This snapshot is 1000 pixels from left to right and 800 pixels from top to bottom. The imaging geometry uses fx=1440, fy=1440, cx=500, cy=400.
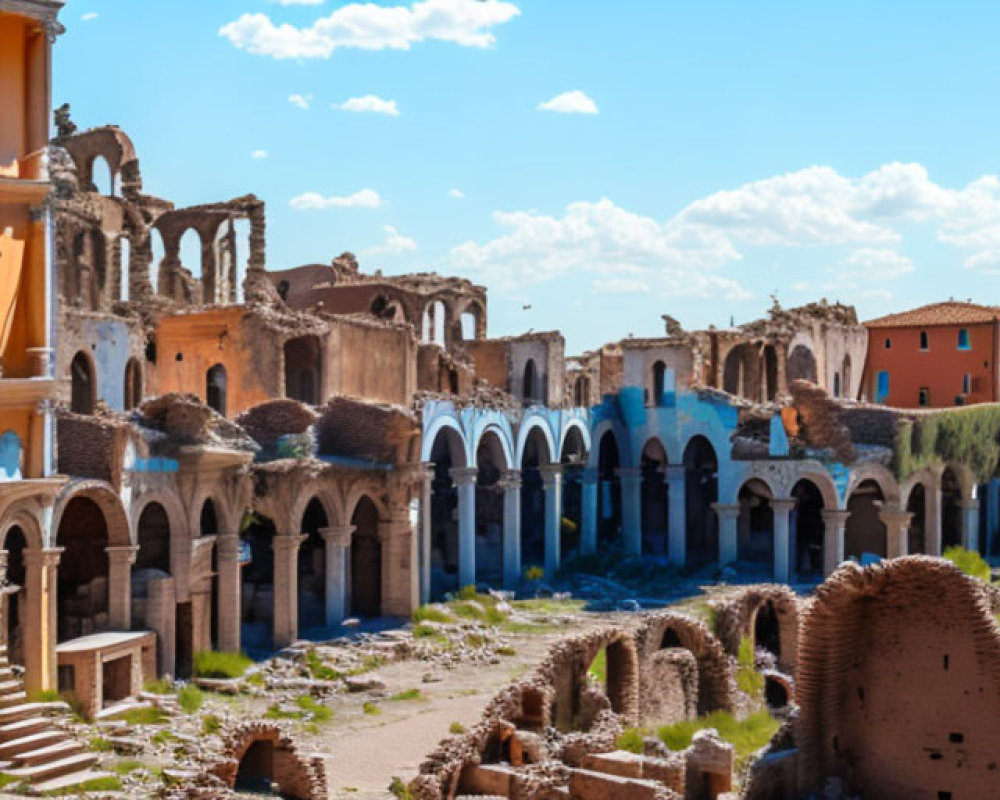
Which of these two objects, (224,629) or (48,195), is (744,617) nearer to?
(224,629)

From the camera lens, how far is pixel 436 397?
3625 centimetres

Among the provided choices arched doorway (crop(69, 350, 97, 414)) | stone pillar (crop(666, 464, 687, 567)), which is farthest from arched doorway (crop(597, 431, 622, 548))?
arched doorway (crop(69, 350, 97, 414))

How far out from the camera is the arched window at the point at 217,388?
126ft

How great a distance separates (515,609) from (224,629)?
10.3 meters

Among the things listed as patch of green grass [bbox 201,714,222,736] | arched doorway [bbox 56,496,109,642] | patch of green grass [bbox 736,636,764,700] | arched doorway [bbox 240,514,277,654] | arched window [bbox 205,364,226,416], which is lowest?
patch of green grass [bbox 736,636,764,700]

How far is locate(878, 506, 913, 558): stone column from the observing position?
133ft

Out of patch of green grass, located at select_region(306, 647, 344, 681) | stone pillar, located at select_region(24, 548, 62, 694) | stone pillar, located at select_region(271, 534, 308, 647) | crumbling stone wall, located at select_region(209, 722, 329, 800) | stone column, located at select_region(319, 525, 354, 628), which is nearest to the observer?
crumbling stone wall, located at select_region(209, 722, 329, 800)

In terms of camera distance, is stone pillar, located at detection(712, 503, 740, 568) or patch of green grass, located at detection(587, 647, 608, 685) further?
stone pillar, located at detection(712, 503, 740, 568)

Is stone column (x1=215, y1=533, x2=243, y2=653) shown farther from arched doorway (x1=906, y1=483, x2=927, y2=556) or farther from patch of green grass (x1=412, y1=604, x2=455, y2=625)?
arched doorway (x1=906, y1=483, x2=927, y2=556)

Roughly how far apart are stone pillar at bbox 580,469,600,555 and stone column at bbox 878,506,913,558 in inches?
343

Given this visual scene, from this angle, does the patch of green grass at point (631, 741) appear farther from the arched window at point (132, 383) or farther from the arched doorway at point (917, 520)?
the arched doorway at point (917, 520)

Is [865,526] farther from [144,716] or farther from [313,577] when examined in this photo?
[144,716]

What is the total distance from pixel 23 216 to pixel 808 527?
1255 inches

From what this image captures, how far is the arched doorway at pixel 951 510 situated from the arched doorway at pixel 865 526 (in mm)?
2100
